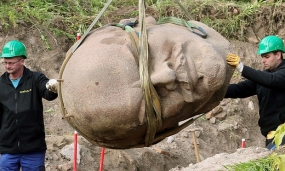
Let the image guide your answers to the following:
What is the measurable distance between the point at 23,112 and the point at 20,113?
3cm

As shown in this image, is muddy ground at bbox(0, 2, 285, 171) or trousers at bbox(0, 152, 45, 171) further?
muddy ground at bbox(0, 2, 285, 171)

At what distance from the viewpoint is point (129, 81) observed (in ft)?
14.5

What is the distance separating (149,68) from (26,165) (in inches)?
92.5

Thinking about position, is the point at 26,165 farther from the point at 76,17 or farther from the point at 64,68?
the point at 76,17

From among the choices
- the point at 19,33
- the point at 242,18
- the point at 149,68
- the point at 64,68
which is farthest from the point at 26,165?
the point at 242,18

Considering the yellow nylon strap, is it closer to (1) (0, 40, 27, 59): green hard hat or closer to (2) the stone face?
(2) the stone face

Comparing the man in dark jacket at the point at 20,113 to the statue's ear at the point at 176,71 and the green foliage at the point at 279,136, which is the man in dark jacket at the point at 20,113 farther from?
the green foliage at the point at 279,136

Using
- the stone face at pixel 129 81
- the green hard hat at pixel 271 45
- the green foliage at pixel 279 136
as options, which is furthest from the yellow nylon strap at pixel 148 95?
the green hard hat at pixel 271 45

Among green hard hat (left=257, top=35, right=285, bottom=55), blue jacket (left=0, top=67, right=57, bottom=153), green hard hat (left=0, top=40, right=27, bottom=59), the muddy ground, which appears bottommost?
the muddy ground

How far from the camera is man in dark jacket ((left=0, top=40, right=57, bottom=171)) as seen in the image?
20.5 feet

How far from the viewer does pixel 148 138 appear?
468 centimetres

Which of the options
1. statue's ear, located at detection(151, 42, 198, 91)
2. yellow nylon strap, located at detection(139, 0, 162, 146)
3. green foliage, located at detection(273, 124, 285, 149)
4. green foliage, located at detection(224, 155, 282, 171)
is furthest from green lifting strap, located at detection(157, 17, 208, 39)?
green foliage, located at detection(273, 124, 285, 149)

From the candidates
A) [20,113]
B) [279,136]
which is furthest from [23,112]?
[279,136]

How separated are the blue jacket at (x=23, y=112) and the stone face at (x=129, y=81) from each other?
5.25ft
